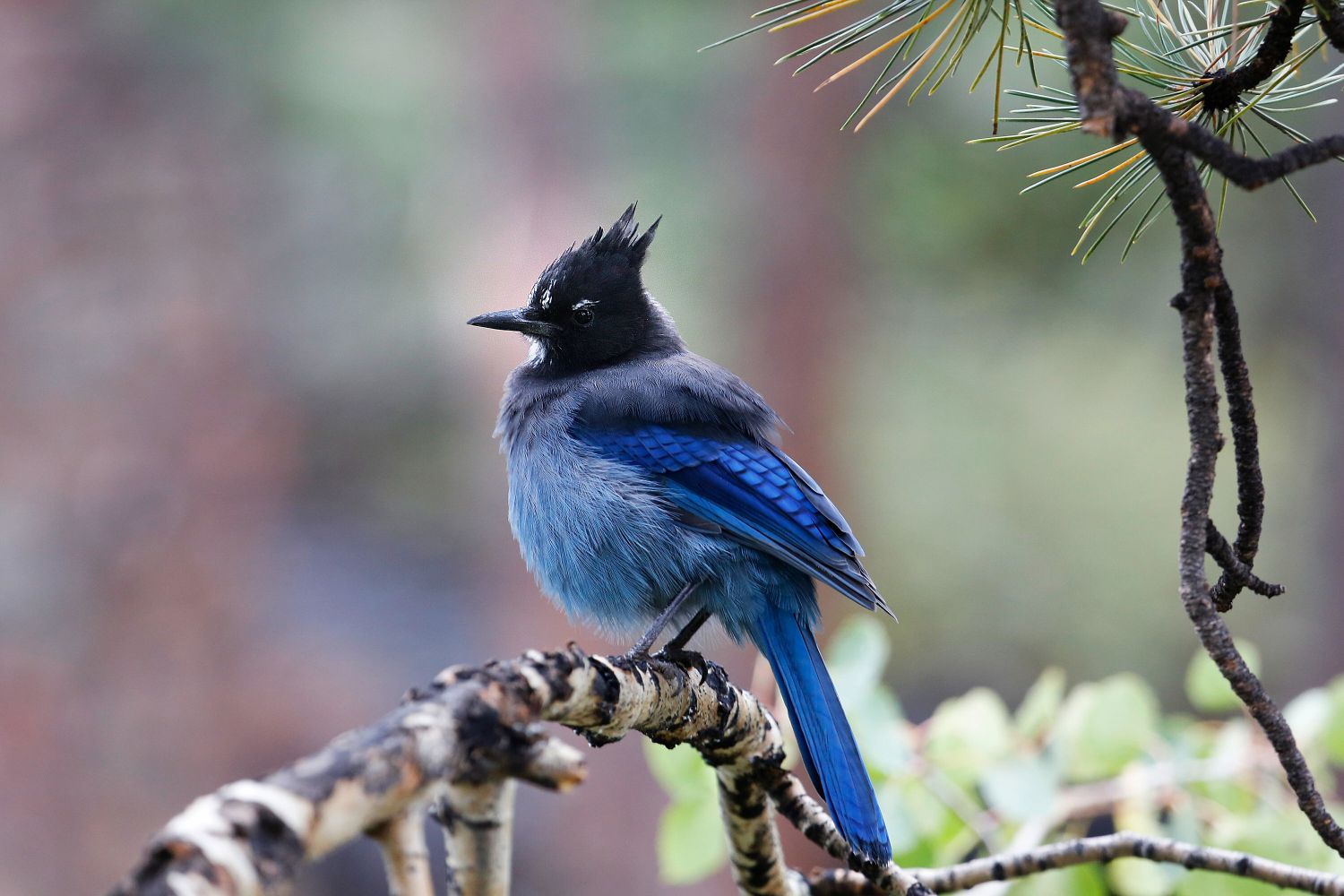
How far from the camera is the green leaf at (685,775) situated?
2.26 m

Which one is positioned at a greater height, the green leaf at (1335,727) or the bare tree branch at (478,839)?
the bare tree branch at (478,839)

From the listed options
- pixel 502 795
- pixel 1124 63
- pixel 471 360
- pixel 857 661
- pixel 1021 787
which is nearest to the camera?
pixel 502 795

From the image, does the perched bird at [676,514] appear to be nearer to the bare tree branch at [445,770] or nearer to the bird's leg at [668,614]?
the bird's leg at [668,614]

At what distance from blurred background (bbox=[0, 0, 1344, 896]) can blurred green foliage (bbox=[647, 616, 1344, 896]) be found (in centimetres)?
339

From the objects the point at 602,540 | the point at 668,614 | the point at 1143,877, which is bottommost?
the point at 1143,877

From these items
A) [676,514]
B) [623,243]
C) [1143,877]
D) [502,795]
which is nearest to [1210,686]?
[1143,877]

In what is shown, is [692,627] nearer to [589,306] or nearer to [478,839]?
[589,306]

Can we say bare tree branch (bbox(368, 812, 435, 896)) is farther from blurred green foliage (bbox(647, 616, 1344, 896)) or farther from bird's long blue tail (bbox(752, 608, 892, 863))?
blurred green foliage (bbox(647, 616, 1344, 896))

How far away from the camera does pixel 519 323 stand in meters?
3.16

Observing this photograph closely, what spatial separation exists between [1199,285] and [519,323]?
6.72 ft

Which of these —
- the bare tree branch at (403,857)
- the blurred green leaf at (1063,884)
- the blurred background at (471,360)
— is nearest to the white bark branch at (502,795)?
the bare tree branch at (403,857)

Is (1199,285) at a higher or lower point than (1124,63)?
lower

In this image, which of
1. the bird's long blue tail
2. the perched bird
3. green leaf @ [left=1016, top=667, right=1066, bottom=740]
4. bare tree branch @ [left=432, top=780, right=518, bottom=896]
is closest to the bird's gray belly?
the perched bird

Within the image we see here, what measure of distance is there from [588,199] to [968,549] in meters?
4.47
